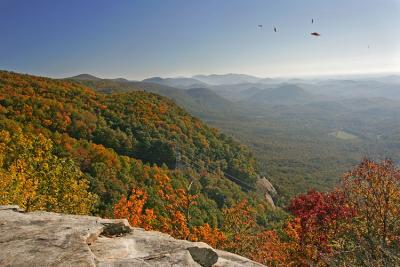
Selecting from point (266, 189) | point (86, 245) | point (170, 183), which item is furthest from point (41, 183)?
point (266, 189)

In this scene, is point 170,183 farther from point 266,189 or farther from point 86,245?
point 86,245

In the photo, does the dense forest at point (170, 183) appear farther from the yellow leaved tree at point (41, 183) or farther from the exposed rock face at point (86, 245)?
the exposed rock face at point (86, 245)

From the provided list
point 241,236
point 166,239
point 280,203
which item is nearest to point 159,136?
point 280,203

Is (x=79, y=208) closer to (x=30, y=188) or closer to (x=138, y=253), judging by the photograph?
(x=30, y=188)

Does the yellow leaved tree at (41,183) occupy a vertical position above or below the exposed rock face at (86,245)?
below

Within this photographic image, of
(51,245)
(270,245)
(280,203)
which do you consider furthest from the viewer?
(280,203)

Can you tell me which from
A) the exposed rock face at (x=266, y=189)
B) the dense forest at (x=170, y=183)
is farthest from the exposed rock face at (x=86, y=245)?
the exposed rock face at (x=266, y=189)

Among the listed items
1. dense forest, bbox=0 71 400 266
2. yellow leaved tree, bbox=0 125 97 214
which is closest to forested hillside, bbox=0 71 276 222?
dense forest, bbox=0 71 400 266
